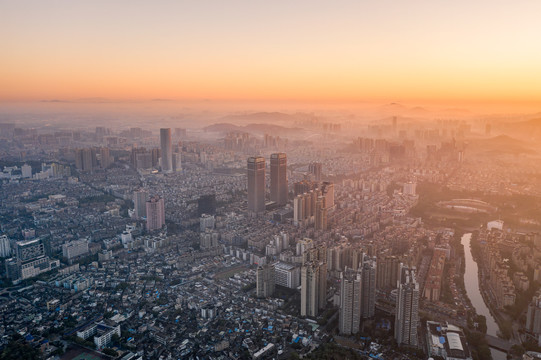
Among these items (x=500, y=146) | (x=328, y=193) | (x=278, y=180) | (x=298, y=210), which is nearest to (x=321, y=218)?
(x=298, y=210)

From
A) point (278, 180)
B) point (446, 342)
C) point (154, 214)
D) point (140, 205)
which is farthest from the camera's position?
point (278, 180)

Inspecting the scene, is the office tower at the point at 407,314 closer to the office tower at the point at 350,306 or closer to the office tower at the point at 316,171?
the office tower at the point at 350,306

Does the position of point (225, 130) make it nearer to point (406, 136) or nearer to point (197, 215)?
point (406, 136)

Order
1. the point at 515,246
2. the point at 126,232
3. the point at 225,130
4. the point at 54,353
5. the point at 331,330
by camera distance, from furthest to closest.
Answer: the point at 225,130
the point at 126,232
the point at 515,246
the point at 331,330
the point at 54,353

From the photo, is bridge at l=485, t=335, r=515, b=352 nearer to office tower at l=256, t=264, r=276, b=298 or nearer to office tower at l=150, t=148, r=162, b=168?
office tower at l=256, t=264, r=276, b=298

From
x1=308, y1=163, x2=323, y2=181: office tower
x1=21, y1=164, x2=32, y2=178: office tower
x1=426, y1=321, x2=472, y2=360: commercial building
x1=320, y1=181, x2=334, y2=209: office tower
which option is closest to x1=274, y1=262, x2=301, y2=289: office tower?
x1=426, y1=321, x2=472, y2=360: commercial building

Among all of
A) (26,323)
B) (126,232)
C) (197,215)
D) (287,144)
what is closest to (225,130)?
(287,144)

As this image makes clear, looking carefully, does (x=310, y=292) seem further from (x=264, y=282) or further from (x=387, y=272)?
(x=387, y=272)
